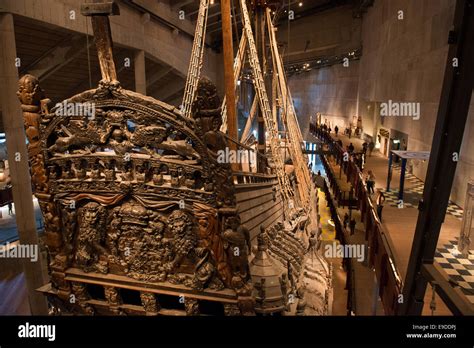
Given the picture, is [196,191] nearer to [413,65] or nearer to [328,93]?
[413,65]

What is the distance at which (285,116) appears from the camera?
6.83 m

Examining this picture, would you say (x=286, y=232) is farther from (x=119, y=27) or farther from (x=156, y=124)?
(x=119, y=27)

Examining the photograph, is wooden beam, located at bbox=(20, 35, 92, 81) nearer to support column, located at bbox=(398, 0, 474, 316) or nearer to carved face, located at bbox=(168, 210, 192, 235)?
carved face, located at bbox=(168, 210, 192, 235)

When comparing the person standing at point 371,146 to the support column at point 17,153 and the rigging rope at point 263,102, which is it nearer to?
the rigging rope at point 263,102

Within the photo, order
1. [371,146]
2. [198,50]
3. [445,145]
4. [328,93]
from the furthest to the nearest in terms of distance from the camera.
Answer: [328,93] → [371,146] → [198,50] → [445,145]

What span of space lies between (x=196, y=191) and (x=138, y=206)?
0.47 metres

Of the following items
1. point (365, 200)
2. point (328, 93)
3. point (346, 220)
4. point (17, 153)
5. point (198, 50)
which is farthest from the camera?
point (328, 93)

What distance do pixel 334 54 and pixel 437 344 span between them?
1696 cm

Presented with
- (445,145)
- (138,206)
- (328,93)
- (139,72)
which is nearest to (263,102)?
(138,206)

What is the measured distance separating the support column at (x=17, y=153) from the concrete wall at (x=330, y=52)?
495 inches

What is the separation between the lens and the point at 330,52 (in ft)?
53.9

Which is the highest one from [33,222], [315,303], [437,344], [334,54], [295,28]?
[295,28]

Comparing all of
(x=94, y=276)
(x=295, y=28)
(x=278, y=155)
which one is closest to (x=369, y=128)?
(x=295, y=28)

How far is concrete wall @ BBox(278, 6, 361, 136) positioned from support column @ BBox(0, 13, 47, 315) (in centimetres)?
1256
